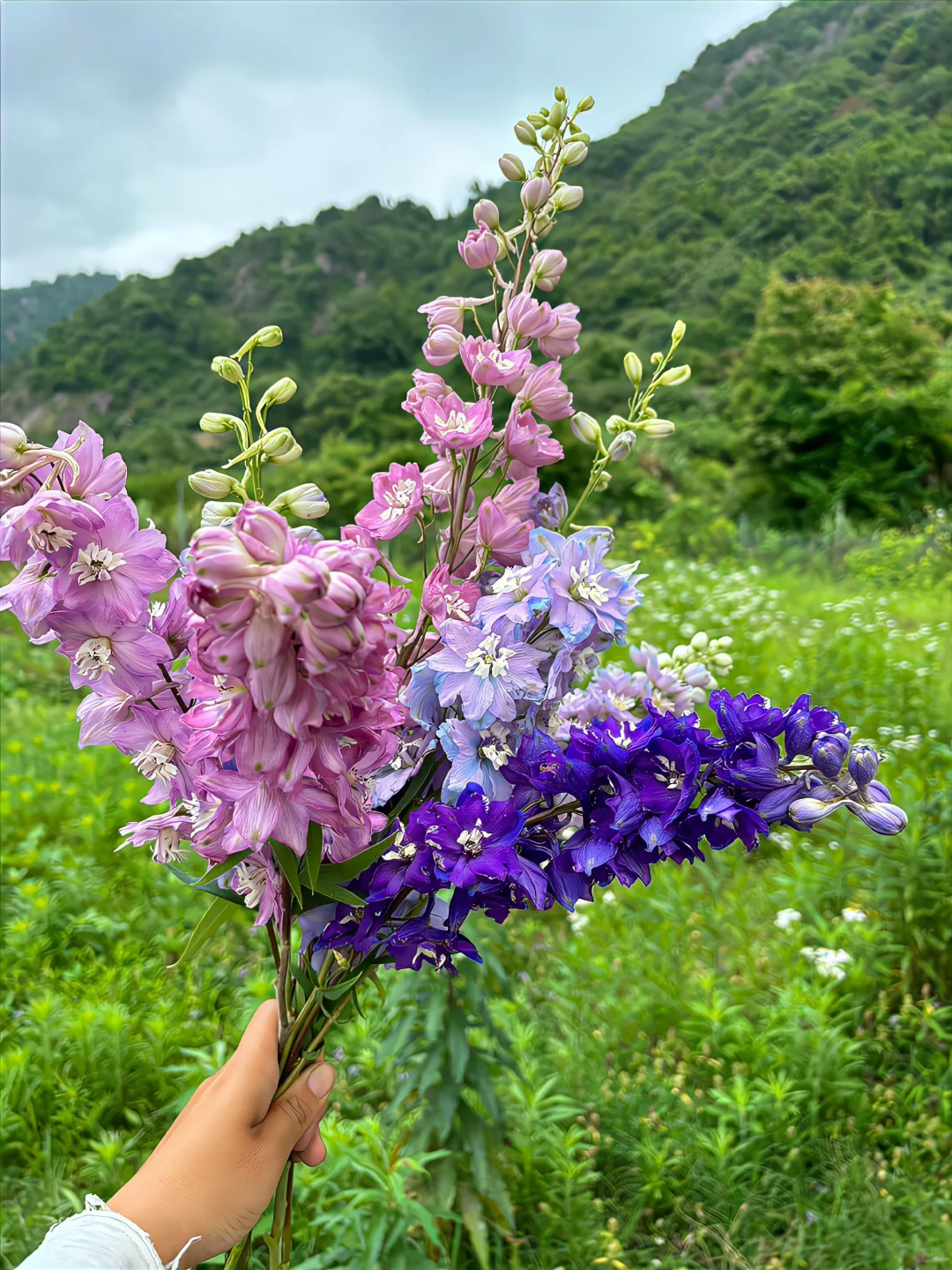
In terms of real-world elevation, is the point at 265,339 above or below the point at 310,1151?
above

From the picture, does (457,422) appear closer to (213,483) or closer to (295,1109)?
(213,483)

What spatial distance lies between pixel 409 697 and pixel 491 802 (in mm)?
106

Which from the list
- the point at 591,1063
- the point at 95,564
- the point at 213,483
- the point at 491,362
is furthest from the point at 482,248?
the point at 591,1063

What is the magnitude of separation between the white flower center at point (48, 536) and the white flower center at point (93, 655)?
0.25 ft

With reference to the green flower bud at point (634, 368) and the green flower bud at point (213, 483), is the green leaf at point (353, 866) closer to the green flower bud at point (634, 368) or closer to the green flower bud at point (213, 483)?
the green flower bud at point (213, 483)

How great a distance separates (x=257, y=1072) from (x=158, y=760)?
32cm

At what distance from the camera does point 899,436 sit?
9086mm

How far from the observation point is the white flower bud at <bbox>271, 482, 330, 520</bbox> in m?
0.63

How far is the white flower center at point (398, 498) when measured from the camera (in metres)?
0.73

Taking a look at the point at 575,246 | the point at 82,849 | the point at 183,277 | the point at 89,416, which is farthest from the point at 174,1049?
the point at 183,277

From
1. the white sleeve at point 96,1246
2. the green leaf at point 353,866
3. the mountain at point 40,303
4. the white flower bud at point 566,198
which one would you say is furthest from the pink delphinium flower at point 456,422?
the mountain at point 40,303

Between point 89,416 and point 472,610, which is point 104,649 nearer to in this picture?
point 472,610

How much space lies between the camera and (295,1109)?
794mm

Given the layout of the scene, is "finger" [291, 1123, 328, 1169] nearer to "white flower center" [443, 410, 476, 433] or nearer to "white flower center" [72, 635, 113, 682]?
"white flower center" [72, 635, 113, 682]
